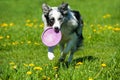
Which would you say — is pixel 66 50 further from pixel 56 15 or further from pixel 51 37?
pixel 56 15

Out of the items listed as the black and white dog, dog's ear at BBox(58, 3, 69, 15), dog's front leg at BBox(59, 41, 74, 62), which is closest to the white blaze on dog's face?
the black and white dog

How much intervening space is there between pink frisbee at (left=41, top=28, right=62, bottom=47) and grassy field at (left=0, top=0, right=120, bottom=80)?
36 centimetres

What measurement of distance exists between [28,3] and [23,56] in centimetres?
1176

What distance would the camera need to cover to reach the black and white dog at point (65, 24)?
7297mm

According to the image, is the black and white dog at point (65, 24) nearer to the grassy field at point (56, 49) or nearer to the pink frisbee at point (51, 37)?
the pink frisbee at point (51, 37)

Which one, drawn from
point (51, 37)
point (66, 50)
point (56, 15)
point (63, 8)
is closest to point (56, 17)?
point (56, 15)

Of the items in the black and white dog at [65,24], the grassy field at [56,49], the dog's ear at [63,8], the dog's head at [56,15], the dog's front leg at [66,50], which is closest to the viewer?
the grassy field at [56,49]

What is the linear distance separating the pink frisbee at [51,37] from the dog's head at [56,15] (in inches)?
5.3

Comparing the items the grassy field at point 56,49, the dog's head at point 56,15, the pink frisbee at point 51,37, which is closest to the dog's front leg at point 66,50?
the grassy field at point 56,49

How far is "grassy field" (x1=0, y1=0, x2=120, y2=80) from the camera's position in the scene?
601 cm

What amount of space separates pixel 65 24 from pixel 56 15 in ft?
1.51

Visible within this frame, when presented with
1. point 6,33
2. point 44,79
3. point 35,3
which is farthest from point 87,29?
point 35,3

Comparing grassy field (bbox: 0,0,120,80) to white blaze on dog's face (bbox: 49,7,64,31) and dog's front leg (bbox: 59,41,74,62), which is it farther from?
white blaze on dog's face (bbox: 49,7,64,31)

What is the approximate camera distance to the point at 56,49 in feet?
32.0
